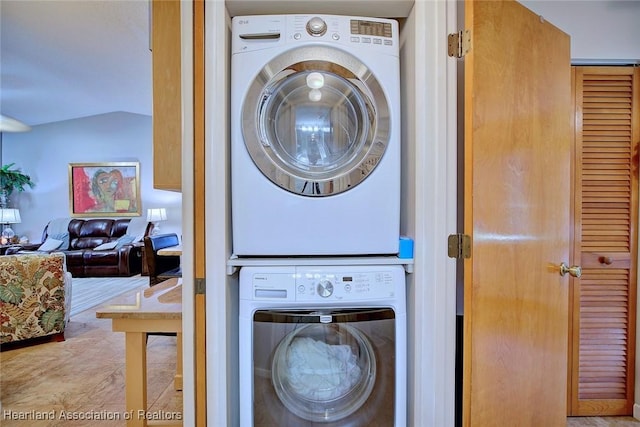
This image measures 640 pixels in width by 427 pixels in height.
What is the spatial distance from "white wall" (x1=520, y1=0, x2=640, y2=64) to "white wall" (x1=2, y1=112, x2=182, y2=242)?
6237 millimetres

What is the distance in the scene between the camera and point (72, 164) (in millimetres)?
6348

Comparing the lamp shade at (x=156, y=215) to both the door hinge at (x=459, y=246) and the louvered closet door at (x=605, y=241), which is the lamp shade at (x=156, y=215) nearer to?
the door hinge at (x=459, y=246)

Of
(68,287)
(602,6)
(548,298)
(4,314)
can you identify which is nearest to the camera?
(548,298)

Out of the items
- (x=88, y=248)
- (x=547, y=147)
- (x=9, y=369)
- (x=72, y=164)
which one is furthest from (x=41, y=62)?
(x=547, y=147)

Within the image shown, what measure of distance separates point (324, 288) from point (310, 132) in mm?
619

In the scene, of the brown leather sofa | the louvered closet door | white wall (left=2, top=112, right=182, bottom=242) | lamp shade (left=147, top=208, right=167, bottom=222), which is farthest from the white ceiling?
the louvered closet door

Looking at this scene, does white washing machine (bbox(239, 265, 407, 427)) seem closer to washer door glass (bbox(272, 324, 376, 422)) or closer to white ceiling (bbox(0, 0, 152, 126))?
washer door glass (bbox(272, 324, 376, 422))

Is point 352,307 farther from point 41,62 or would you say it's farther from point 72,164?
point 72,164

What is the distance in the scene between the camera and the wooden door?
110 centimetres

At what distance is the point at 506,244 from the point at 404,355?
0.55m

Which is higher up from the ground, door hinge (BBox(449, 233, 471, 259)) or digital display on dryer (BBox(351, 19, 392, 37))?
digital display on dryer (BBox(351, 19, 392, 37))

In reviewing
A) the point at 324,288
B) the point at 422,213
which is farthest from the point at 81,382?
the point at 422,213

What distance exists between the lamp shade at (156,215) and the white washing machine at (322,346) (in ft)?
17.5

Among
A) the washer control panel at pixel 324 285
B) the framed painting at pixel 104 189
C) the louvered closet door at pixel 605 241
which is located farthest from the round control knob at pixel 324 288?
the framed painting at pixel 104 189
